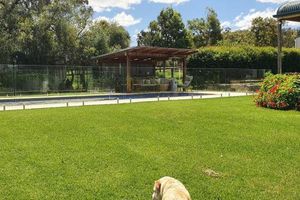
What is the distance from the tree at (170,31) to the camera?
46844 millimetres

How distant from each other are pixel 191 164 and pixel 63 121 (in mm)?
5663

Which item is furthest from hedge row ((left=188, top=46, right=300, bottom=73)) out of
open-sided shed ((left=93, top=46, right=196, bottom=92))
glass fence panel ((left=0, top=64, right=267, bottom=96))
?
open-sided shed ((left=93, top=46, right=196, bottom=92))

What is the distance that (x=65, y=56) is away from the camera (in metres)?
37.0

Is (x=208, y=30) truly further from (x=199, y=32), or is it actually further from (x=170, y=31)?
(x=170, y=31)

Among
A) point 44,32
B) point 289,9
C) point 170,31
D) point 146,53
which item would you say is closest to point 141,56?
point 146,53

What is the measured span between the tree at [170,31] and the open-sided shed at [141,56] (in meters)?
12.9

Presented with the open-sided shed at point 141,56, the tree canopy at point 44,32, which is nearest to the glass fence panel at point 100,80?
the open-sided shed at point 141,56

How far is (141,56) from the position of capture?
103ft

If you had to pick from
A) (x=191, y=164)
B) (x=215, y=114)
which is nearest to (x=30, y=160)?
(x=191, y=164)

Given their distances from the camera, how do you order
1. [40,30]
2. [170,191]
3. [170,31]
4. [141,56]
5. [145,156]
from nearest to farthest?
[170,191] < [145,156] < [141,56] < [40,30] < [170,31]

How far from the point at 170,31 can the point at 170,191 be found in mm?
44192

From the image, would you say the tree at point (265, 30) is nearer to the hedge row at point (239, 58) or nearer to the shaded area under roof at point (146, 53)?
the hedge row at point (239, 58)

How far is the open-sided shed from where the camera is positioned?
2873 cm

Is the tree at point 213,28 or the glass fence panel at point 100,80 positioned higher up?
the tree at point 213,28
